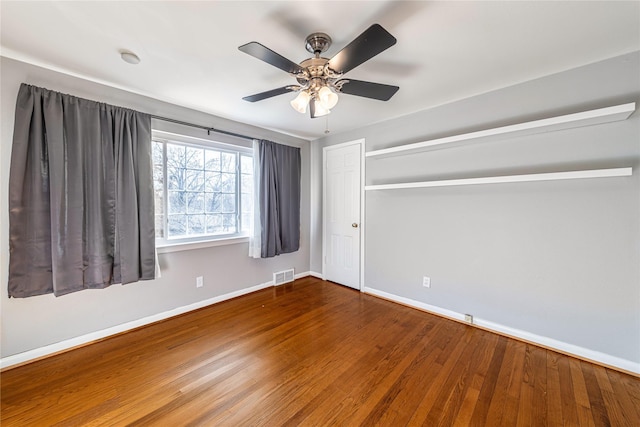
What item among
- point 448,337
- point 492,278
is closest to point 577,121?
point 492,278

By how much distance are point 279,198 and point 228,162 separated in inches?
33.3

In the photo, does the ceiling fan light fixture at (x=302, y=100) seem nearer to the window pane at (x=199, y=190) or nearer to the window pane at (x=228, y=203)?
the window pane at (x=199, y=190)

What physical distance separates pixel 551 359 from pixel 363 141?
9.49 ft

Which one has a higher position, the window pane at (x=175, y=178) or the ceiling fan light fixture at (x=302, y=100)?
the ceiling fan light fixture at (x=302, y=100)

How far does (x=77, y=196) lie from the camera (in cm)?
206

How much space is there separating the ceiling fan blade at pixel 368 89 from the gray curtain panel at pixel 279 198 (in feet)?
6.24

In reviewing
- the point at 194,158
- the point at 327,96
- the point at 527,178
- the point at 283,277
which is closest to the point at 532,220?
the point at 527,178

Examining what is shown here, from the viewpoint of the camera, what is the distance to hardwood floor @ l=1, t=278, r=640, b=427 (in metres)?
1.49

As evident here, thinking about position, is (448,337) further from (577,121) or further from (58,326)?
(58,326)

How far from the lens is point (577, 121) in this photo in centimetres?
186

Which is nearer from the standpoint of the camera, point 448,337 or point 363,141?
point 448,337

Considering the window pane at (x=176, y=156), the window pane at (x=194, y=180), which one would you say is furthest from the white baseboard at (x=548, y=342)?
the window pane at (x=176, y=156)

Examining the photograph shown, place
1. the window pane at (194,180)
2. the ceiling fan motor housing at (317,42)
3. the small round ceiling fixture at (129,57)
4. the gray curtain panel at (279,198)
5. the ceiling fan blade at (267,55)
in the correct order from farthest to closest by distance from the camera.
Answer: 1. the gray curtain panel at (279,198)
2. the window pane at (194,180)
3. the small round ceiling fixture at (129,57)
4. the ceiling fan motor housing at (317,42)
5. the ceiling fan blade at (267,55)

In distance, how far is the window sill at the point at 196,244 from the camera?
2646 mm
